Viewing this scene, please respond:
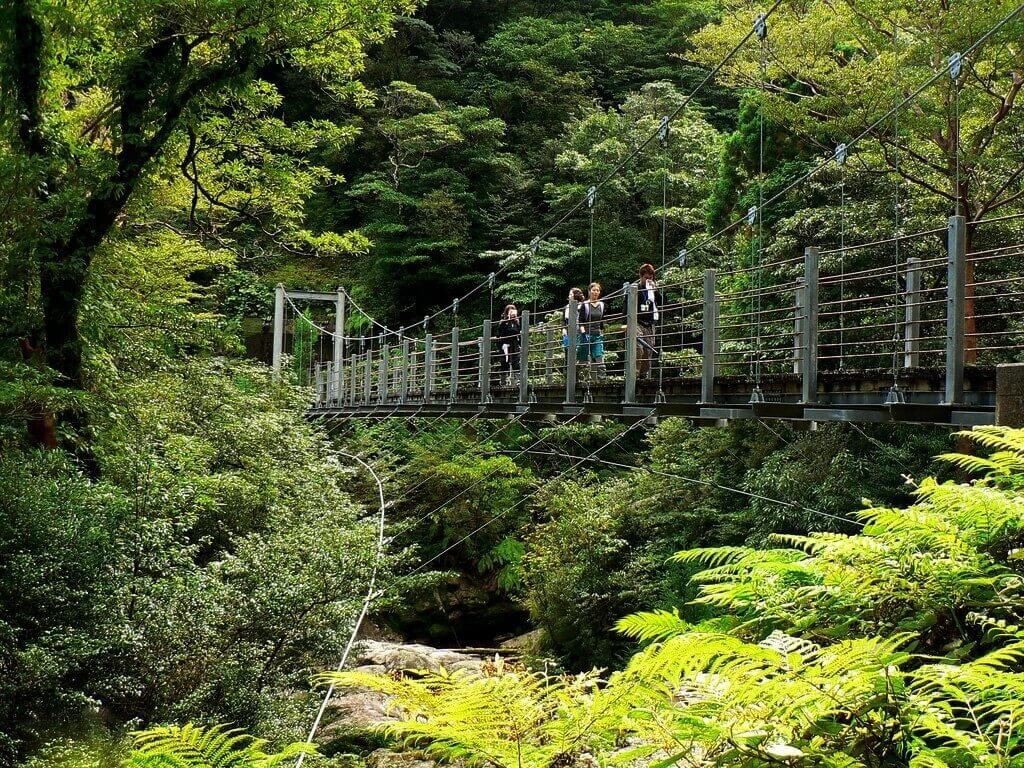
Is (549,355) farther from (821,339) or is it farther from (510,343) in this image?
(821,339)

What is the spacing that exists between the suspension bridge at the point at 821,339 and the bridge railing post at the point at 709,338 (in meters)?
0.01

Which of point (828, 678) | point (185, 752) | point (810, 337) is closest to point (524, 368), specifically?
point (810, 337)

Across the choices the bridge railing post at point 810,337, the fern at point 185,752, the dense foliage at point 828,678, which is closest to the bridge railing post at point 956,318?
the bridge railing post at point 810,337

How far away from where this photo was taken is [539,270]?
656 inches

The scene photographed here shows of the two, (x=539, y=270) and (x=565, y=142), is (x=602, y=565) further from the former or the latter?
(x=565, y=142)

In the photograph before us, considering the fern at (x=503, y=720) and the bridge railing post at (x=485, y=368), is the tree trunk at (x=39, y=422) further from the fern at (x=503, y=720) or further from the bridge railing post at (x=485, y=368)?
the fern at (x=503, y=720)

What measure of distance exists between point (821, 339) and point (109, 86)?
679 centimetres

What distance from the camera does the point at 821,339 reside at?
29.6 feet

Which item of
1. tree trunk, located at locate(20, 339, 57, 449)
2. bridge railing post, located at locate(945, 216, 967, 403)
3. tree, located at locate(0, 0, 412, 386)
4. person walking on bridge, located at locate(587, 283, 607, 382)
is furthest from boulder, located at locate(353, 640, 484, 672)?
bridge railing post, located at locate(945, 216, 967, 403)

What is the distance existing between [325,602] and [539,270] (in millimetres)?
11999

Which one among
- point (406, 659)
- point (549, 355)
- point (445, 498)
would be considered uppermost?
point (549, 355)

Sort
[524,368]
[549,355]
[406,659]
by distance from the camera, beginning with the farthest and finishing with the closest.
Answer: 1. [524,368]
2. [549,355]
3. [406,659]

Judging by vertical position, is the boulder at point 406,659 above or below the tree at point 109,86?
below

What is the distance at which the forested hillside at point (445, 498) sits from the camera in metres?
1.18
